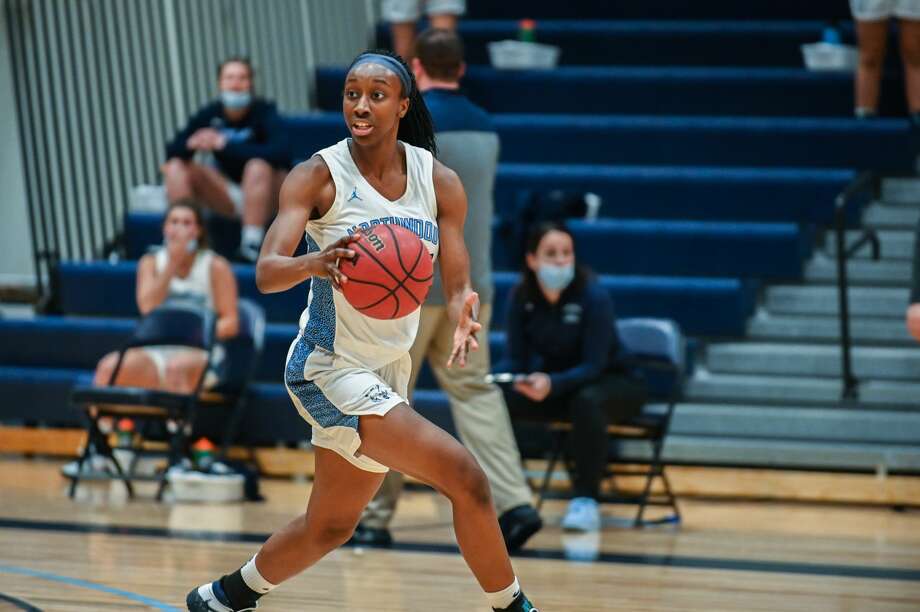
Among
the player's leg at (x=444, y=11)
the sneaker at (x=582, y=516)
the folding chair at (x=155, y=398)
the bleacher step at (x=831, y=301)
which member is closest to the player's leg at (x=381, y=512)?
the sneaker at (x=582, y=516)

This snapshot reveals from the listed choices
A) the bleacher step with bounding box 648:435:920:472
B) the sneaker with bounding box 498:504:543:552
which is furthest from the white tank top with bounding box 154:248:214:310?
the sneaker with bounding box 498:504:543:552

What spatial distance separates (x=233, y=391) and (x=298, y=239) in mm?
4349

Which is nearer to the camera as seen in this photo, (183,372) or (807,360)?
(183,372)

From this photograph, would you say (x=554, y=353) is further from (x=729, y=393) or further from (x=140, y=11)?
(x=140, y=11)

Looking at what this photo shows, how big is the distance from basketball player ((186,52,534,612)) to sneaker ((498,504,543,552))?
1869 millimetres

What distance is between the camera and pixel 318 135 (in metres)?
9.79

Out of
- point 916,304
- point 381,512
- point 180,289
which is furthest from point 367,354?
point 180,289

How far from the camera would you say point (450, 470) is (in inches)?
150

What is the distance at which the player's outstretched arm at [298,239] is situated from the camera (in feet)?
11.8

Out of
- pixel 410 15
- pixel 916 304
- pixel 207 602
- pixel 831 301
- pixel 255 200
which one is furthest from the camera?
pixel 410 15

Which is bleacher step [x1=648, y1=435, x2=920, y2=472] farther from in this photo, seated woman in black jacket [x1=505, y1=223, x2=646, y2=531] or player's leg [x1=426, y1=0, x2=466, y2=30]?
player's leg [x1=426, y1=0, x2=466, y2=30]

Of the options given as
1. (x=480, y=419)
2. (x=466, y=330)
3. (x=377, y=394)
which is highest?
(x=466, y=330)

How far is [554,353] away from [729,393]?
1397 mm

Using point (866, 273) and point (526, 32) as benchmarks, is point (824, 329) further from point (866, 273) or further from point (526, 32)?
point (526, 32)
